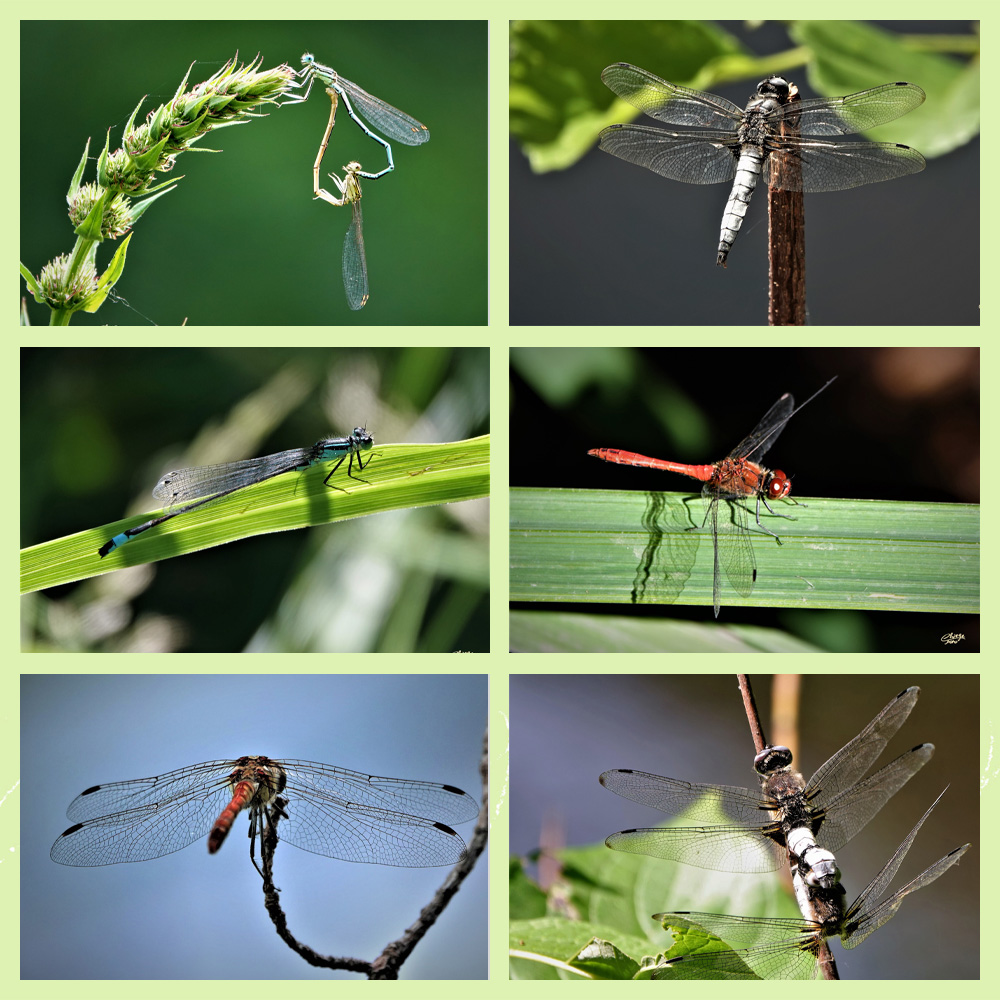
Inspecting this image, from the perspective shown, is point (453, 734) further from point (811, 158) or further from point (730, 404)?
point (811, 158)

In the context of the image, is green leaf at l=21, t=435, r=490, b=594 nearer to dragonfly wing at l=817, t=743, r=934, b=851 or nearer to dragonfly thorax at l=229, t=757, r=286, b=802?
dragonfly thorax at l=229, t=757, r=286, b=802

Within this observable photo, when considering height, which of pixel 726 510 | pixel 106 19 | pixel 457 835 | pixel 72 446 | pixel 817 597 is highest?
pixel 106 19

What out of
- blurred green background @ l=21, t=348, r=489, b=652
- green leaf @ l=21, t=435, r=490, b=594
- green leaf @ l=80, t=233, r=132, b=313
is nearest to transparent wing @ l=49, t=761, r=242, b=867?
blurred green background @ l=21, t=348, r=489, b=652

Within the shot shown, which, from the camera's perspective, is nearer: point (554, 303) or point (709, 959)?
point (709, 959)

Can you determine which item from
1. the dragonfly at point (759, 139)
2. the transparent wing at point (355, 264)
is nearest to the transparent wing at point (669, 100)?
the dragonfly at point (759, 139)

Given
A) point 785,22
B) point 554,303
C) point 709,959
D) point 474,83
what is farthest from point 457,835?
point 785,22

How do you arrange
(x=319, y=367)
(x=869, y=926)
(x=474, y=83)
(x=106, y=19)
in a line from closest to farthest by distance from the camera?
1. (x=869, y=926)
2. (x=106, y=19)
3. (x=319, y=367)
4. (x=474, y=83)

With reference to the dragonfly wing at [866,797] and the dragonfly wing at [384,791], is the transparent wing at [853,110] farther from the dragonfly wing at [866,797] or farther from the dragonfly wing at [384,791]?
the dragonfly wing at [384,791]
